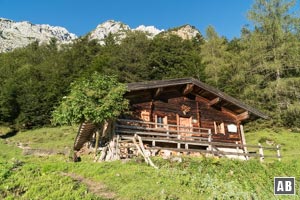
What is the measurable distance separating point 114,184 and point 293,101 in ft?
99.2

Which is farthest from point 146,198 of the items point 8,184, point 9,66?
point 9,66

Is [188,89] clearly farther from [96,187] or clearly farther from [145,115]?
[96,187]

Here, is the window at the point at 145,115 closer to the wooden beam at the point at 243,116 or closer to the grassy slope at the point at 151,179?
the grassy slope at the point at 151,179

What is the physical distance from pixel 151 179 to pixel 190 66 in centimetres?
4382

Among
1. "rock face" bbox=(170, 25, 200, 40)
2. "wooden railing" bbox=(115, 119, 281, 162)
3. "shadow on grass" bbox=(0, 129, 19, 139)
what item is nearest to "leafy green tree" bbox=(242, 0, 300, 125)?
"wooden railing" bbox=(115, 119, 281, 162)

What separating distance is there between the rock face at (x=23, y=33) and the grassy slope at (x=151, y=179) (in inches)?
5368

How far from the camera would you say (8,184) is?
9.31 metres

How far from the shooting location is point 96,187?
10.1 metres

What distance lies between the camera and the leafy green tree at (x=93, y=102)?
49.8 feet

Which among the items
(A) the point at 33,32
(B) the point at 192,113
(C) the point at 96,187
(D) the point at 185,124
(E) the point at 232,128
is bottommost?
(C) the point at 96,187

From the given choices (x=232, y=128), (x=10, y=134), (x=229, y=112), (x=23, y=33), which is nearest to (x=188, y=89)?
(x=229, y=112)

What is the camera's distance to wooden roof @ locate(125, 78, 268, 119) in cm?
1921

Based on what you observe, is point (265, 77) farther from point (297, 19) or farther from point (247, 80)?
point (297, 19)

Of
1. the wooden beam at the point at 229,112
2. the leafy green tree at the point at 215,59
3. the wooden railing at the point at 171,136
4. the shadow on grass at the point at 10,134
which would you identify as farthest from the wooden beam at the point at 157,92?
the shadow on grass at the point at 10,134
